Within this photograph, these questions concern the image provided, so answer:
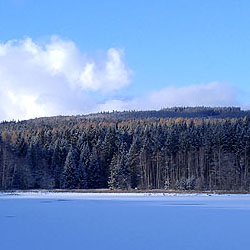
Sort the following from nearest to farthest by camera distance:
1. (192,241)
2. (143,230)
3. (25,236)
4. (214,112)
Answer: (192,241) → (25,236) → (143,230) → (214,112)

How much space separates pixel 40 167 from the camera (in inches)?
2472

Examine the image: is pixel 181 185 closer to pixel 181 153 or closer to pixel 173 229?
pixel 181 153

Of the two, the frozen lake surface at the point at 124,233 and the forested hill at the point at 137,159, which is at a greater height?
the forested hill at the point at 137,159

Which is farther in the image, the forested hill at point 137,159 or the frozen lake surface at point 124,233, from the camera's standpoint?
the forested hill at point 137,159

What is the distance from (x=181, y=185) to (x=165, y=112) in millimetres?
123829

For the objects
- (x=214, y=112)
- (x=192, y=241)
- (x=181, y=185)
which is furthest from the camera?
(x=214, y=112)

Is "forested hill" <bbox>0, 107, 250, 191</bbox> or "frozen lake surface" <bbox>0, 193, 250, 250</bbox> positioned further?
"forested hill" <bbox>0, 107, 250, 191</bbox>

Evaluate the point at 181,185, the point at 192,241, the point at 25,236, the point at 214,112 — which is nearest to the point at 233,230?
the point at 192,241

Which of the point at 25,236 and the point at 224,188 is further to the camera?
the point at 224,188

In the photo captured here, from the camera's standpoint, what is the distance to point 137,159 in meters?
62.7

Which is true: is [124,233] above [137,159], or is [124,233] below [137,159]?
below

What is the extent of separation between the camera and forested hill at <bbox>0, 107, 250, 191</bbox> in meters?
57.2

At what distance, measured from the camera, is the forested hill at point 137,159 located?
2254 inches

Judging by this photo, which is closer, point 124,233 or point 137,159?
point 124,233
